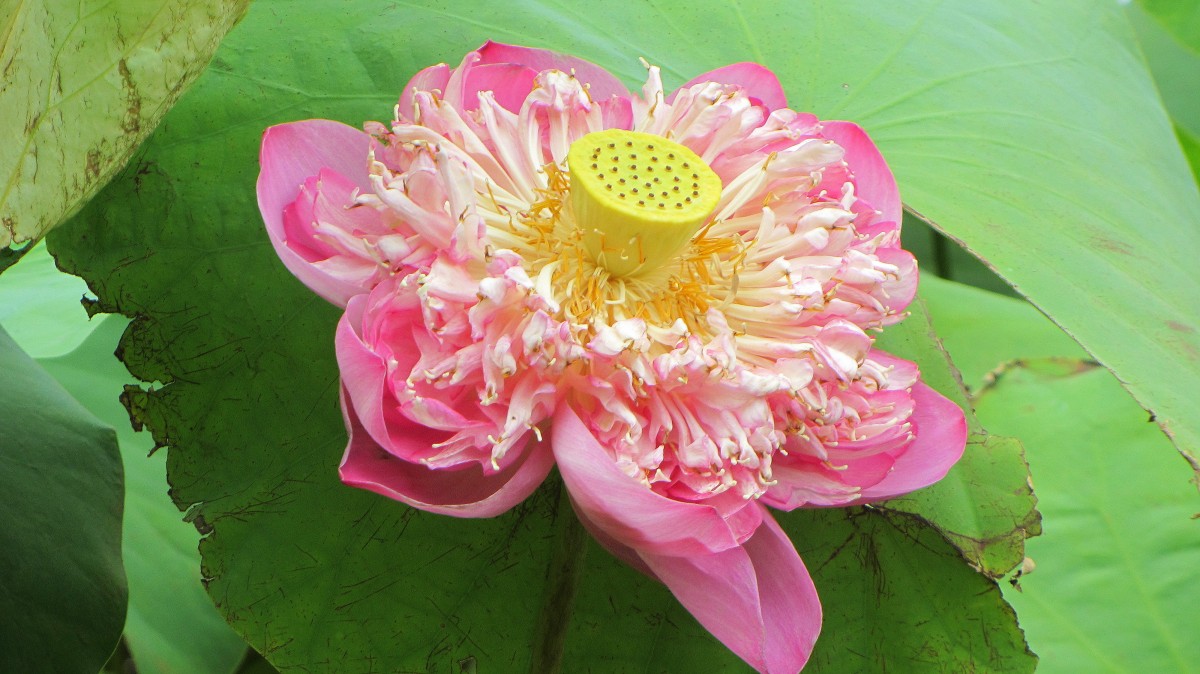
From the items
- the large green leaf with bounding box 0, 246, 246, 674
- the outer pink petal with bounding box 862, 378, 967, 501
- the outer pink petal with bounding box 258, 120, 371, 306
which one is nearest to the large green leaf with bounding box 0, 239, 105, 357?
the large green leaf with bounding box 0, 246, 246, 674

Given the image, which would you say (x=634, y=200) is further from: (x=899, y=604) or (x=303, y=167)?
(x=899, y=604)

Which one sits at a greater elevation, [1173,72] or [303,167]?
[303,167]

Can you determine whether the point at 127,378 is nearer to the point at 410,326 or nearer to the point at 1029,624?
the point at 410,326

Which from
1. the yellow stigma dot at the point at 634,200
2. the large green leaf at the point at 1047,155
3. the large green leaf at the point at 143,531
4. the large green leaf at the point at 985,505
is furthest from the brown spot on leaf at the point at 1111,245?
the large green leaf at the point at 143,531

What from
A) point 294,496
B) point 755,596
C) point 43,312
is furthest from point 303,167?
point 43,312

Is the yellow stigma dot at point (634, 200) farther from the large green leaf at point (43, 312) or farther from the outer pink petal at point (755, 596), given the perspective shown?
the large green leaf at point (43, 312)

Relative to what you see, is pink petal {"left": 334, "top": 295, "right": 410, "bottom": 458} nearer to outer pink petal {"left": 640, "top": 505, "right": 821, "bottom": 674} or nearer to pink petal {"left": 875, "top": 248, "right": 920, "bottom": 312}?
outer pink petal {"left": 640, "top": 505, "right": 821, "bottom": 674}

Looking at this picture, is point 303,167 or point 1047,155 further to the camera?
point 1047,155
